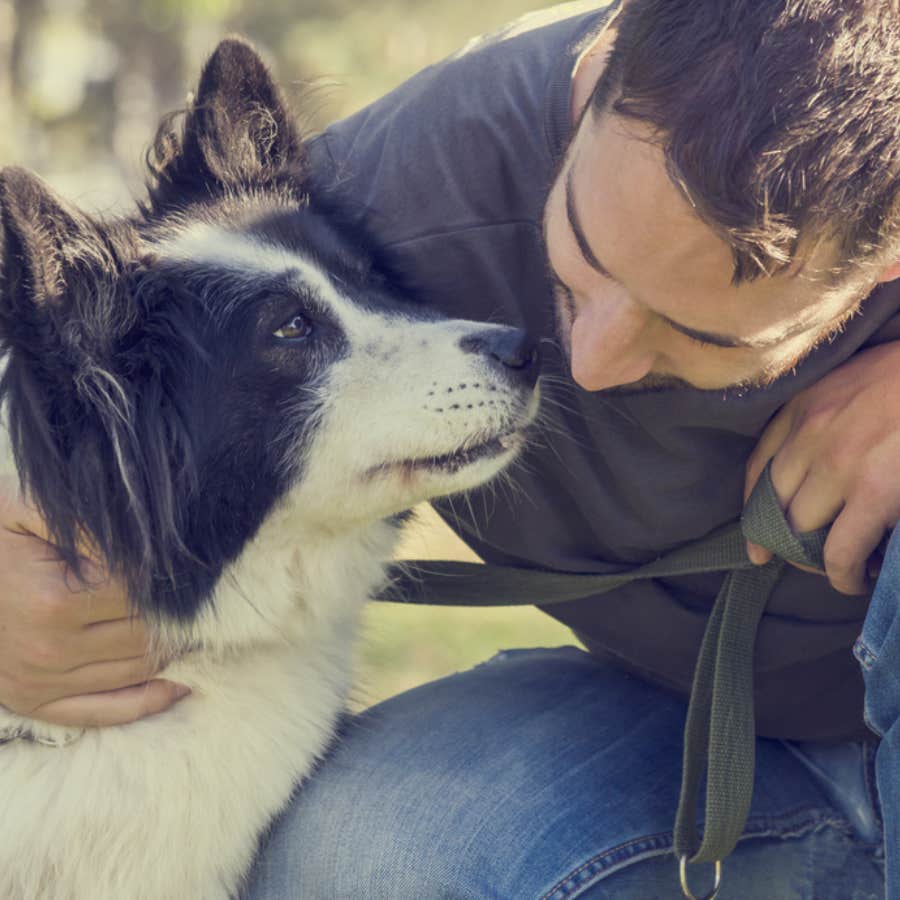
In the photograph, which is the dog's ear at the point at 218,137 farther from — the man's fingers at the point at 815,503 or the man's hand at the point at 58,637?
the man's fingers at the point at 815,503

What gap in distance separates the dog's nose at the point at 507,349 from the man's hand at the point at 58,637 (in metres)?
0.73

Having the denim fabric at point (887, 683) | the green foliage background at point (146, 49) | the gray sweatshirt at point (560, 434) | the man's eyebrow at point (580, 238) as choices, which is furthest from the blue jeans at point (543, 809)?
the green foliage background at point (146, 49)

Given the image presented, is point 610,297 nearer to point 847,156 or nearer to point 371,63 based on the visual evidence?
point 847,156

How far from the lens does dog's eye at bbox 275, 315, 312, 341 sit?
2080 mm

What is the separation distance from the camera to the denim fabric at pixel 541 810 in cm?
201

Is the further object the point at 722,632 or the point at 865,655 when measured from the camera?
the point at 722,632

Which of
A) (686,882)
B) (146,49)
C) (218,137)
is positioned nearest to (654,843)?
(686,882)

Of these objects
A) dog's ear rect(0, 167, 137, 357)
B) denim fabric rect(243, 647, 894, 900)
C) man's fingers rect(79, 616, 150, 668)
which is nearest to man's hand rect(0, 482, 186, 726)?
man's fingers rect(79, 616, 150, 668)

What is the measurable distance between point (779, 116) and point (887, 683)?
79 cm

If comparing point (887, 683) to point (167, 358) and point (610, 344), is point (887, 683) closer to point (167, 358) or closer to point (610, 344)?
point (610, 344)

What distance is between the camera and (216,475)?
2020 millimetres

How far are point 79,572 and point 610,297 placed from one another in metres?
0.96

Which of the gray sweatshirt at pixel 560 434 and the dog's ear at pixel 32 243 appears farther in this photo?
the gray sweatshirt at pixel 560 434

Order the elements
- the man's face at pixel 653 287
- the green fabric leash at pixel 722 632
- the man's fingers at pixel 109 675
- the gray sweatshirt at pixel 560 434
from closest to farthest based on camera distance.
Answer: the man's face at pixel 653 287, the green fabric leash at pixel 722 632, the man's fingers at pixel 109 675, the gray sweatshirt at pixel 560 434
